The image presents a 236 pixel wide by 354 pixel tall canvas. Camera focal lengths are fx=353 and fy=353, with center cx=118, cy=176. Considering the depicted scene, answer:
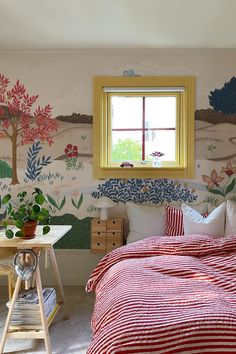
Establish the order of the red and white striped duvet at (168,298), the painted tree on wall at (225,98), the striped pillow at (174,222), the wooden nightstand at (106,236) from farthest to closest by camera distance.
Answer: the painted tree on wall at (225,98)
the wooden nightstand at (106,236)
the striped pillow at (174,222)
the red and white striped duvet at (168,298)

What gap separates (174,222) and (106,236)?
0.63m

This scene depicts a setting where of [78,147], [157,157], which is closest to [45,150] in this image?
[78,147]

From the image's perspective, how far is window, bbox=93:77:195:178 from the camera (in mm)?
3391

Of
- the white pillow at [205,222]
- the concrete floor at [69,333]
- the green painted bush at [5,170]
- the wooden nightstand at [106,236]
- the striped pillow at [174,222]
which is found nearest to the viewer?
the concrete floor at [69,333]

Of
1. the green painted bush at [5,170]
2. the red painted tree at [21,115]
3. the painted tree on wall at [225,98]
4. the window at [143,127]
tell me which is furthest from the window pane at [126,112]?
the green painted bush at [5,170]

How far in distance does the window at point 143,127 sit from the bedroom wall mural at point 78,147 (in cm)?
8

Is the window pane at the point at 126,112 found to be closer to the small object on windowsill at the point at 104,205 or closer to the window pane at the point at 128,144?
the window pane at the point at 128,144

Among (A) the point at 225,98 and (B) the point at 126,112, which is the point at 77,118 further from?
(A) the point at 225,98

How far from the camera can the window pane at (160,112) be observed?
3518 mm

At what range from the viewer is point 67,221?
3480mm

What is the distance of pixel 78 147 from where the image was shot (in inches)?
135

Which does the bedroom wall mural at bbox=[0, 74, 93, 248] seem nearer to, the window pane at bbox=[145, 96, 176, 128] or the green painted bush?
the green painted bush

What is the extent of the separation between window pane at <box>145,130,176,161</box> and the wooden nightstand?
84cm

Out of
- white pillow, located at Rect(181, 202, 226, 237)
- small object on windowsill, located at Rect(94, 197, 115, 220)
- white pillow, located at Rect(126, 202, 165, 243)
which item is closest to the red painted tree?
small object on windowsill, located at Rect(94, 197, 115, 220)
